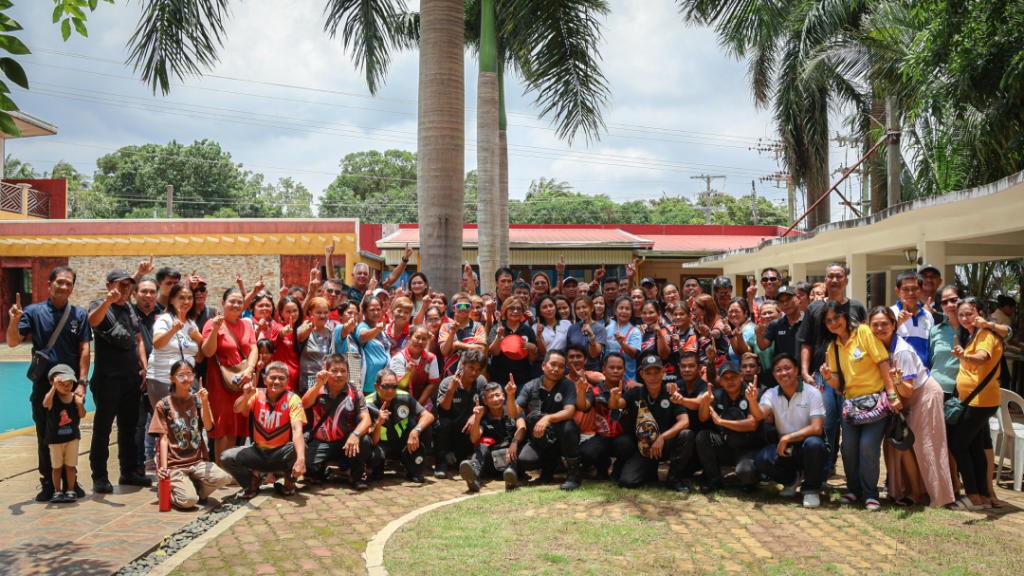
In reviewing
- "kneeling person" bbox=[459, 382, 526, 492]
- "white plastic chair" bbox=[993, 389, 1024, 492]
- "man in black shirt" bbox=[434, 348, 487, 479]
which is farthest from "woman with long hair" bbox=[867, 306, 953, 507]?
"man in black shirt" bbox=[434, 348, 487, 479]

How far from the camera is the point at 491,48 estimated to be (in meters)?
12.1

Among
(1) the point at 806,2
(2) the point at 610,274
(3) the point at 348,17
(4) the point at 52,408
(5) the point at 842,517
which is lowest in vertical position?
(5) the point at 842,517

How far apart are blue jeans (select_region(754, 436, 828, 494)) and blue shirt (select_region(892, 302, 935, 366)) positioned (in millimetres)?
A: 1390

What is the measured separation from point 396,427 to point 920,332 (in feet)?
16.4

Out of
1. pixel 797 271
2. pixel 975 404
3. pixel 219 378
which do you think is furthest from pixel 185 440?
pixel 797 271

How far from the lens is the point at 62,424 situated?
578 centimetres

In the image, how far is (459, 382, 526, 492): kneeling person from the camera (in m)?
6.52

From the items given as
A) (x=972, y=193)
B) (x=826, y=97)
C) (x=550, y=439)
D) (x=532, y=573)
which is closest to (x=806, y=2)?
(x=826, y=97)

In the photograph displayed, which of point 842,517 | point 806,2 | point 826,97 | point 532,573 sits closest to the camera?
point 532,573

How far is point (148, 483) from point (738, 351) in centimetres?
573

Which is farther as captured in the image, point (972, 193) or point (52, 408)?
point (972, 193)

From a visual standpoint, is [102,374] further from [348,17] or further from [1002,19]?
[1002,19]

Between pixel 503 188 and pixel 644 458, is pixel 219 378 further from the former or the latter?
pixel 503 188

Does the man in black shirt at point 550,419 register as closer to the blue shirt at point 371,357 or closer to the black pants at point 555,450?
the black pants at point 555,450
